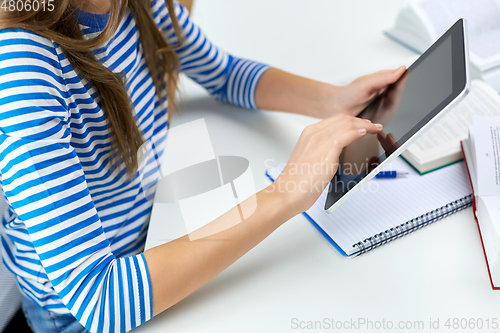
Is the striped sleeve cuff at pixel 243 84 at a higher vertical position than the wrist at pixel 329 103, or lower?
higher

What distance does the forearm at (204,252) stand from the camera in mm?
517

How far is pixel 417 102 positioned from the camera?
1.84 ft

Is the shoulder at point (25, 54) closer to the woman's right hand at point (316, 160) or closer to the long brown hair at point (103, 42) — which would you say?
the long brown hair at point (103, 42)

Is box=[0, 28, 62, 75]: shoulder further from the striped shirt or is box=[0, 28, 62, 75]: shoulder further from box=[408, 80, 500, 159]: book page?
box=[408, 80, 500, 159]: book page

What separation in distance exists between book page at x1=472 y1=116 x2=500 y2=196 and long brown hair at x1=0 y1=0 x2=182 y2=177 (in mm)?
484

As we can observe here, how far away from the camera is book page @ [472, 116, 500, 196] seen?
0.58 m

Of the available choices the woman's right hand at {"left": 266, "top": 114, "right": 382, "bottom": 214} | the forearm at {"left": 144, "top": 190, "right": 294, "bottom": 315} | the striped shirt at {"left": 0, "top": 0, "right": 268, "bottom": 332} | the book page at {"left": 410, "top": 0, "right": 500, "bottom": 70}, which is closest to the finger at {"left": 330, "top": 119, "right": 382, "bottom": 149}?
the woman's right hand at {"left": 266, "top": 114, "right": 382, "bottom": 214}

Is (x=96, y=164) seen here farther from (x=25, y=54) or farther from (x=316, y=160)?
(x=316, y=160)

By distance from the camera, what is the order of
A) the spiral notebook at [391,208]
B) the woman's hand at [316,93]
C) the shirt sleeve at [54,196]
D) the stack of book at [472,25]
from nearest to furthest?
the shirt sleeve at [54,196] < the spiral notebook at [391,208] < the woman's hand at [316,93] < the stack of book at [472,25]

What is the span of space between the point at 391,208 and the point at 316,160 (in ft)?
0.46

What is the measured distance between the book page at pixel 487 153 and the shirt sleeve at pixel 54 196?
0.45 m

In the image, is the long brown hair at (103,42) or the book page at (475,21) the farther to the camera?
the book page at (475,21)

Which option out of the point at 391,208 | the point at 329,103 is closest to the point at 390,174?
the point at 391,208

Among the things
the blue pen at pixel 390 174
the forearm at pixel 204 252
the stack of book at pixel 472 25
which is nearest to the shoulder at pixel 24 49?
the forearm at pixel 204 252
